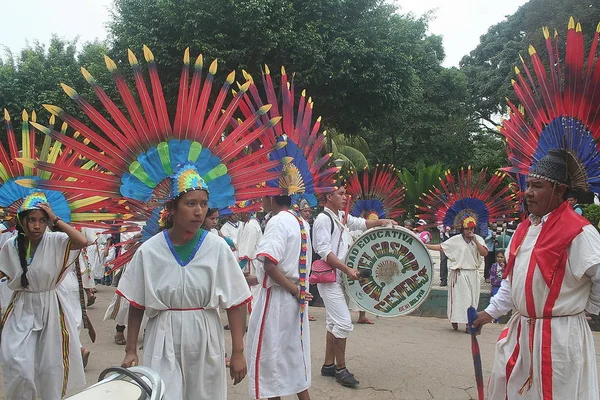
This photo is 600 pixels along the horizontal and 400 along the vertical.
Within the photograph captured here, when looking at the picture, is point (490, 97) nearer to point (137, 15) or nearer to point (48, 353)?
point (137, 15)

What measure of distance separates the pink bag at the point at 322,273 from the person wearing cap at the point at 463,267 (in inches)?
123

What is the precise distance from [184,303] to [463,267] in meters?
6.10

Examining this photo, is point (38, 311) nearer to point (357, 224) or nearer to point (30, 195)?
point (30, 195)

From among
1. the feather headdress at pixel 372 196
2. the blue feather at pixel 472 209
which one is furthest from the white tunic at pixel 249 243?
the blue feather at pixel 472 209

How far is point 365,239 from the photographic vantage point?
5.70m

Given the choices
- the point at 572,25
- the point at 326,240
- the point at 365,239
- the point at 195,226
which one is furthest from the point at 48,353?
the point at 572,25

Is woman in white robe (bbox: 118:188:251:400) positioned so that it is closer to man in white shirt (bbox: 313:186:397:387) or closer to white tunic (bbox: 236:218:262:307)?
man in white shirt (bbox: 313:186:397:387)

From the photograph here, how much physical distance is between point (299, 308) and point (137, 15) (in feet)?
42.2

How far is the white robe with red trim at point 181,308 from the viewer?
9.77 feet

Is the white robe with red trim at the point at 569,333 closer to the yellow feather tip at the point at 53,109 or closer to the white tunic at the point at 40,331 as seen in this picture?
the yellow feather tip at the point at 53,109

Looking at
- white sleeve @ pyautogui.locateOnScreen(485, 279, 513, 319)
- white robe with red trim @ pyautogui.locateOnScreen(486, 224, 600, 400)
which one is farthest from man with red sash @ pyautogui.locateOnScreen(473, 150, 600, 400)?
white sleeve @ pyautogui.locateOnScreen(485, 279, 513, 319)

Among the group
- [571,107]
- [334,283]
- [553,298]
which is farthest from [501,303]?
[334,283]

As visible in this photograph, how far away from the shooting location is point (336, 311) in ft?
17.9

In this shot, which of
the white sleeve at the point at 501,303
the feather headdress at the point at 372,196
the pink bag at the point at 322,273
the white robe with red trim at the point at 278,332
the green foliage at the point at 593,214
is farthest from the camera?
the green foliage at the point at 593,214
